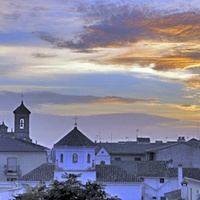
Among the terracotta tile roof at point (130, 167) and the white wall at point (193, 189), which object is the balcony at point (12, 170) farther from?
the white wall at point (193, 189)

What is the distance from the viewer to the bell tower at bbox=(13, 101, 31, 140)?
117 metres

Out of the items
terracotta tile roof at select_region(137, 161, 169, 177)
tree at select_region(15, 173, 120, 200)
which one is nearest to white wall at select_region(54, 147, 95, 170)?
terracotta tile roof at select_region(137, 161, 169, 177)

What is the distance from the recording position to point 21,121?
118 metres

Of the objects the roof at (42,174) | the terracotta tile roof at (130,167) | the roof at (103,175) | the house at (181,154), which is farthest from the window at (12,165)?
the house at (181,154)

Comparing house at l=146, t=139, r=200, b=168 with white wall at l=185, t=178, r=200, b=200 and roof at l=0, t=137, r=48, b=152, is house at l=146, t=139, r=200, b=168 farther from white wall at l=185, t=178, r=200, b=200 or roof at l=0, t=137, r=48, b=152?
white wall at l=185, t=178, r=200, b=200

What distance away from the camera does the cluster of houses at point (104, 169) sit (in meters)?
62.4

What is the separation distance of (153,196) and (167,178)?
231 centimetres

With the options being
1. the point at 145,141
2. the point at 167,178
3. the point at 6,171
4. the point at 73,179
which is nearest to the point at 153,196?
the point at 167,178

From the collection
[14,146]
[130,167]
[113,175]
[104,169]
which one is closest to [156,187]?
[130,167]

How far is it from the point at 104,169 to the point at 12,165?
19515 mm

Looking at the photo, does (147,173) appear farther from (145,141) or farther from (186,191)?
(145,141)

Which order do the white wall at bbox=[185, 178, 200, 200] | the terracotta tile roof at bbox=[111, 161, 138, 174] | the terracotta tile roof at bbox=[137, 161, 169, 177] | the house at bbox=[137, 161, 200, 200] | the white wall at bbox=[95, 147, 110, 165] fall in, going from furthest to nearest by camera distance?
1. the white wall at bbox=[95, 147, 110, 165]
2. the terracotta tile roof at bbox=[111, 161, 138, 174]
3. the terracotta tile roof at bbox=[137, 161, 169, 177]
4. the house at bbox=[137, 161, 200, 200]
5. the white wall at bbox=[185, 178, 200, 200]

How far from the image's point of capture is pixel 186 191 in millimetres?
50938

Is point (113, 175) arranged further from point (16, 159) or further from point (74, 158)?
point (16, 159)
